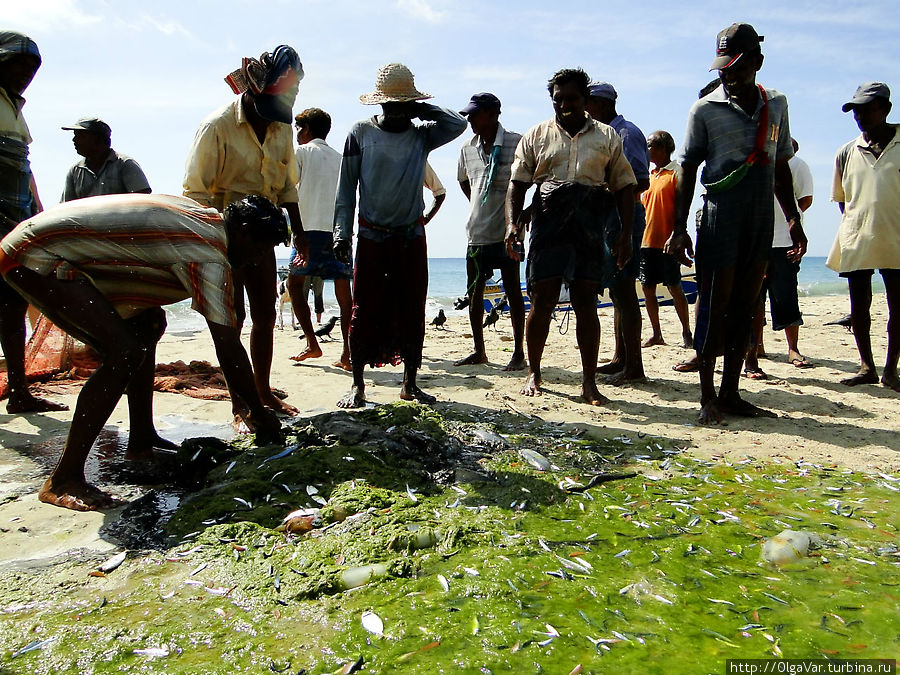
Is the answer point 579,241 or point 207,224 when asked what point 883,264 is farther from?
point 207,224

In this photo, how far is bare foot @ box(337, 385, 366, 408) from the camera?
16.8 feet

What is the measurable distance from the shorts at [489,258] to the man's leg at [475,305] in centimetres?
4

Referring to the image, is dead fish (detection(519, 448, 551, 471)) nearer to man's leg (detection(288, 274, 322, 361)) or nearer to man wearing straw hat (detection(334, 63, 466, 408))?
man wearing straw hat (detection(334, 63, 466, 408))

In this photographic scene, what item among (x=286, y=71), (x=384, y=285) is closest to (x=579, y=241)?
(x=384, y=285)

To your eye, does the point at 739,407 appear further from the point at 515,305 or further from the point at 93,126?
the point at 93,126

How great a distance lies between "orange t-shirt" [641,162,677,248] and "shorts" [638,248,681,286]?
102mm

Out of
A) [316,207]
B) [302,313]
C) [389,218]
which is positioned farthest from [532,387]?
A: [316,207]

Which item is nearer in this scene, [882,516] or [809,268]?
[882,516]

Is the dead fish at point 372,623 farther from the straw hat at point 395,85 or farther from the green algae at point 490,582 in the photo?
the straw hat at point 395,85

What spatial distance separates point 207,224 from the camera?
10.6ft

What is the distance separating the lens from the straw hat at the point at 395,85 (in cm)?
491

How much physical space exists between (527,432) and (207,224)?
8.00 ft

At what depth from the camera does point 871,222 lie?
5879mm

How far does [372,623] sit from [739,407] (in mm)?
3653
